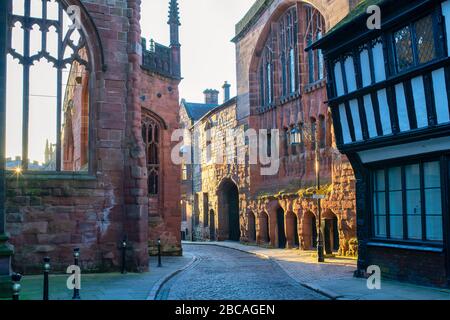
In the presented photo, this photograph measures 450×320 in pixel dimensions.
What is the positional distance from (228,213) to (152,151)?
43.6ft

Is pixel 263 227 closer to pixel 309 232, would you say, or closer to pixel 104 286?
A: pixel 309 232

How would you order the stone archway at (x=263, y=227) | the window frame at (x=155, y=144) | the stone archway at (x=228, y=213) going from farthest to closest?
the stone archway at (x=228, y=213) < the stone archway at (x=263, y=227) < the window frame at (x=155, y=144)

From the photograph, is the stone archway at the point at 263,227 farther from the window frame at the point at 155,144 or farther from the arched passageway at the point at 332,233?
the window frame at the point at 155,144

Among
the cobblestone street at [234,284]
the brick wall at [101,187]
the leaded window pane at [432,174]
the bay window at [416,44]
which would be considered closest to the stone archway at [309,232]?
the cobblestone street at [234,284]

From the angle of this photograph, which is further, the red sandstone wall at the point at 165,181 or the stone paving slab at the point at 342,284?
the red sandstone wall at the point at 165,181

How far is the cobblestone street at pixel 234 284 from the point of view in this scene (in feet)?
36.9

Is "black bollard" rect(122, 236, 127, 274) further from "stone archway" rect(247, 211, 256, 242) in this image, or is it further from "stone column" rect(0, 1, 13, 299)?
"stone archway" rect(247, 211, 256, 242)

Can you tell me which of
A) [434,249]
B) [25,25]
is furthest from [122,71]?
[434,249]

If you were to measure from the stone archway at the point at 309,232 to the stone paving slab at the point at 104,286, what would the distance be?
9307 mm

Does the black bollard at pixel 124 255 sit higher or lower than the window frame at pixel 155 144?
lower

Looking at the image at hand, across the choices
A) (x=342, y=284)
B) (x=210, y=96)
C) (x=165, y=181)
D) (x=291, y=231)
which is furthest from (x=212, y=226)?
(x=342, y=284)

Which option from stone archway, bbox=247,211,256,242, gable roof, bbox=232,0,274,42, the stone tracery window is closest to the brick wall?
the stone tracery window

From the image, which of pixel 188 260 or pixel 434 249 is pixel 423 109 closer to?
pixel 434 249

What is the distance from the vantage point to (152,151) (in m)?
21.9
